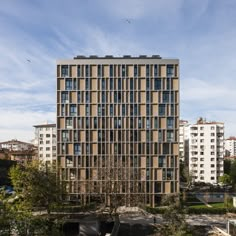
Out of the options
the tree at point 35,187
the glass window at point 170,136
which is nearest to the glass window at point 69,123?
the glass window at point 170,136

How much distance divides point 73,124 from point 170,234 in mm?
30035

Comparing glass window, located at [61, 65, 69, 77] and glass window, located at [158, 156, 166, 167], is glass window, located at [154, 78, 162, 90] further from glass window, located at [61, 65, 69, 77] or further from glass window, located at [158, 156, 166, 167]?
glass window, located at [61, 65, 69, 77]

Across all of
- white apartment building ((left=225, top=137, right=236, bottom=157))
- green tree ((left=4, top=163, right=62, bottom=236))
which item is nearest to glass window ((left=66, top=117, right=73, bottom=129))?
green tree ((left=4, top=163, right=62, bottom=236))

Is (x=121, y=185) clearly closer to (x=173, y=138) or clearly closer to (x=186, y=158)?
(x=173, y=138)

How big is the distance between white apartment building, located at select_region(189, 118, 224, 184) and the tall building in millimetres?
32846

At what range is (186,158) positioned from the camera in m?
90.6

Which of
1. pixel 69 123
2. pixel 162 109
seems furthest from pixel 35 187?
pixel 162 109

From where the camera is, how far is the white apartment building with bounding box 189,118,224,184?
8088cm

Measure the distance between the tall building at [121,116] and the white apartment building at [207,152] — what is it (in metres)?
32.8

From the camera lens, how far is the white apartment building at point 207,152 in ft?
265

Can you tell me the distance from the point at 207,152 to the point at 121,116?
4007cm

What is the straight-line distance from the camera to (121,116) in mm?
50656

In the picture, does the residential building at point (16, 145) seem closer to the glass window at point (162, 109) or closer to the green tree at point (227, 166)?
the green tree at point (227, 166)

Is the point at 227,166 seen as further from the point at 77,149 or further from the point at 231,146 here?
the point at 77,149
